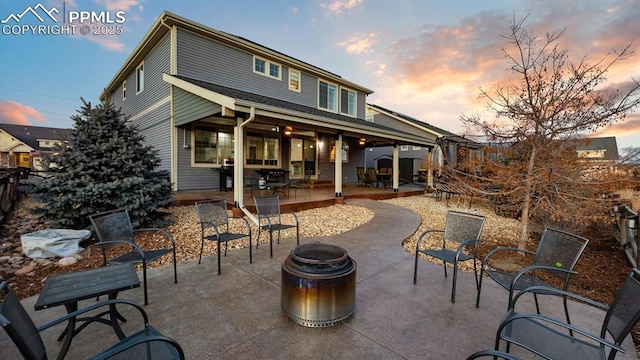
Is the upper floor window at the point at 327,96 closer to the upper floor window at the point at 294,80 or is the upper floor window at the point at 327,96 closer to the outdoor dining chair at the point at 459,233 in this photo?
the upper floor window at the point at 294,80

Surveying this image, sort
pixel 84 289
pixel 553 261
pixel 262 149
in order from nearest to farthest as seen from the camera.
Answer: pixel 84 289, pixel 553 261, pixel 262 149

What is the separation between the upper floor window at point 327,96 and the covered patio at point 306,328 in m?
10.8

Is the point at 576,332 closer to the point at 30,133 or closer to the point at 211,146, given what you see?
the point at 211,146

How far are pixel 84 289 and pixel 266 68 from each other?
35.0 ft

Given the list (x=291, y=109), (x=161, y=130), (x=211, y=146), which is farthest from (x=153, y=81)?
(x=291, y=109)

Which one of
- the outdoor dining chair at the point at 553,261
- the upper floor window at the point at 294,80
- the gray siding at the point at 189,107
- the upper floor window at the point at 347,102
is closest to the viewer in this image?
the outdoor dining chair at the point at 553,261

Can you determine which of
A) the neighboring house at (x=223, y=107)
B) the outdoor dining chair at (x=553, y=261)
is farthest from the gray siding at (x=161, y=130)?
the outdoor dining chair at (x=553, y=261)

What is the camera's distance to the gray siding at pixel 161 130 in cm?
920

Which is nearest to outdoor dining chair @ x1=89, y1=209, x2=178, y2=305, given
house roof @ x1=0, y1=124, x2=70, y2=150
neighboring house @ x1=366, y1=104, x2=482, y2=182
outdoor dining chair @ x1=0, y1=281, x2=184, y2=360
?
outdoor dining chair @ x1=0, y1=281, x2=184, y2=360

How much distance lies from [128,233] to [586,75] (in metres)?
6.25

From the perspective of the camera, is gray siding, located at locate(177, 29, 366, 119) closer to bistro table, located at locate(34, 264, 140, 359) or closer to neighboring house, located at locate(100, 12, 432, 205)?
neighboring house, located at locate(100, 12, 432, 205)

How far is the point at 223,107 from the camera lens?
5.99 meters

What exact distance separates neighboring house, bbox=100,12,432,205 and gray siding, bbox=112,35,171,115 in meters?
0.04

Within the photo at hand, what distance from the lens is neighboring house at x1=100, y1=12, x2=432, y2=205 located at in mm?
7516
